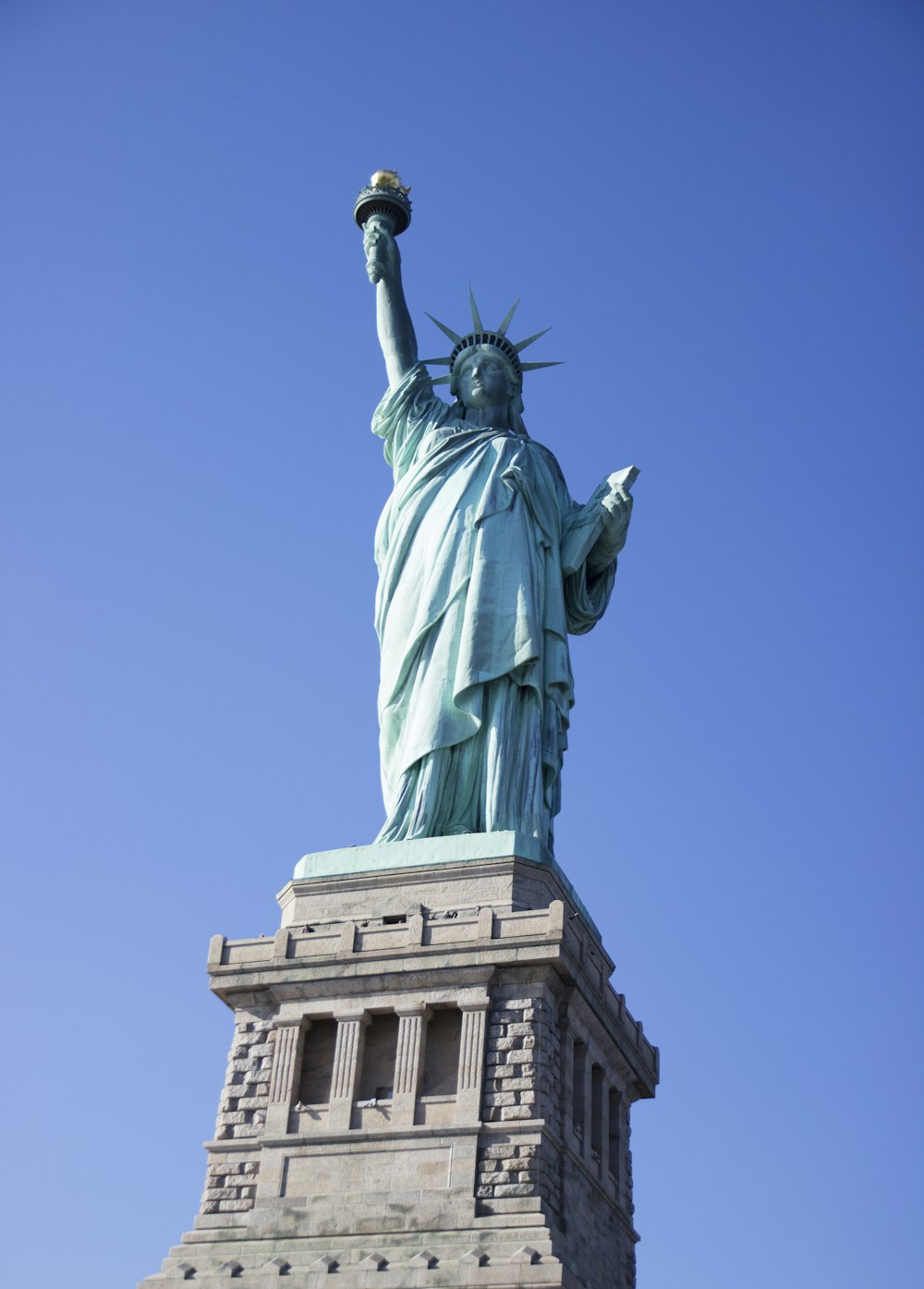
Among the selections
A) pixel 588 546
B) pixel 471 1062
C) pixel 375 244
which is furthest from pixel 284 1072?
pixel 375 244

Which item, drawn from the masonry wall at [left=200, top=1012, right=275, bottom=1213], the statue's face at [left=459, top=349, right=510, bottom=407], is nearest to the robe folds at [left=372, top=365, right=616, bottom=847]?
the statue's face at [left=459, top=349, right=510, bottom=407]

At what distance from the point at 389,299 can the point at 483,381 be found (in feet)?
6.62

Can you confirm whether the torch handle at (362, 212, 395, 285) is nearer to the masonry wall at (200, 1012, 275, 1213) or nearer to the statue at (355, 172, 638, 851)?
the statue at (355, 172, 638, 851)

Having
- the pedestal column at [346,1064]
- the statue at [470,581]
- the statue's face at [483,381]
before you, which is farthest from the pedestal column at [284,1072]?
the statue's face at [483,381]

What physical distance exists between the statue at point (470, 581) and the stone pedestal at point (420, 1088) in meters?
1.29

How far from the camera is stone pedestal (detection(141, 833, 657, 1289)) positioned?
20.1 m

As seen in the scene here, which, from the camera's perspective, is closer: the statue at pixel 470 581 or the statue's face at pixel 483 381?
the statue at pixel 470 581

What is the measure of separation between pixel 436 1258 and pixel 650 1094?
6.44 m

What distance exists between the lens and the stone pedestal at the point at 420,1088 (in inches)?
792

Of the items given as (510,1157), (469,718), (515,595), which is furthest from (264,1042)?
(515,595)

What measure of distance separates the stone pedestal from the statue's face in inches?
339

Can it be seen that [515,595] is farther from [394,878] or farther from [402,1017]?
[402,1017]

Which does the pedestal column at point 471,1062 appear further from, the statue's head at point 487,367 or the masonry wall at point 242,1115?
the statue's head at point 487,367

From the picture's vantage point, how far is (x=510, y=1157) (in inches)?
801
